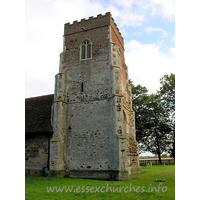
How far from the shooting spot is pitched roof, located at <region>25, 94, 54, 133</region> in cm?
1612

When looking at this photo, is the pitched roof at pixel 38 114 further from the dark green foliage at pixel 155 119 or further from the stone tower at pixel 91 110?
the dark green foliage at pixel 155 119

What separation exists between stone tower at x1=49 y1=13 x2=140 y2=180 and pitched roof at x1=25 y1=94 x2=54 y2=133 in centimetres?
98

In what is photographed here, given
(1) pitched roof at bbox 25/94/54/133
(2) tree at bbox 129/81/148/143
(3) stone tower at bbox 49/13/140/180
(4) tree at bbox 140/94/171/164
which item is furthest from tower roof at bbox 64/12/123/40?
(4) tree at bbox 140/94/171/164

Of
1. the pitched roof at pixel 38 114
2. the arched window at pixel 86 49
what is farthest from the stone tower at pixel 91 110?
the pitched roof at pixel 38 114

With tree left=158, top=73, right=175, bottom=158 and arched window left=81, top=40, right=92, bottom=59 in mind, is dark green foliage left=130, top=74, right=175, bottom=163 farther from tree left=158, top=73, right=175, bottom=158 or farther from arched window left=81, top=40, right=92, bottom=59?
arched window left=81, top=40, right=92, bottom=59

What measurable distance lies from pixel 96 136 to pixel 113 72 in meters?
5.44

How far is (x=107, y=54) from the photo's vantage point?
16438mm

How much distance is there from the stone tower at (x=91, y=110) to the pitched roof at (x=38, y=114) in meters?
0.98

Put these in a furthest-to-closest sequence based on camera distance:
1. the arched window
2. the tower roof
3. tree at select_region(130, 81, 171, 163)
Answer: tree at select_region(130, 81, 171, 163) → the tower roof → the arched window

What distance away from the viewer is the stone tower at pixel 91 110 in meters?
14.0

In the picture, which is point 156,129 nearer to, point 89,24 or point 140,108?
point 140,108

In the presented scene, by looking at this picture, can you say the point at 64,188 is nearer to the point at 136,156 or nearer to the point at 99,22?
the point at 136,156

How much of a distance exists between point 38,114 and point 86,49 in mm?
7650

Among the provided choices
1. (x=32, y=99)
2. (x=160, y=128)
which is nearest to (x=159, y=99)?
(x=160, y=128)
